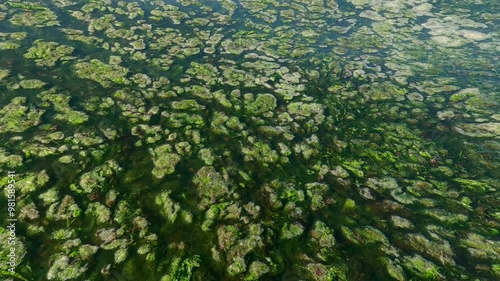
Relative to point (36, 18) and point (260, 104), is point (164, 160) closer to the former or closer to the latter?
point (260, 104)

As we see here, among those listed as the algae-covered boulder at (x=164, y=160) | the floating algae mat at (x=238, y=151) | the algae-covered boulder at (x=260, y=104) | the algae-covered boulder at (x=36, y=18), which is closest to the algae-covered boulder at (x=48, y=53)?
the floating algae mat at (x=238, y=151)

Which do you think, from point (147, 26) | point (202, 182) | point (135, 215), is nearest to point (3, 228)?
point (135, 215)

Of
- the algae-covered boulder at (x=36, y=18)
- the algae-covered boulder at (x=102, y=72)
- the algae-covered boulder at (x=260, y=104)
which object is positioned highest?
the algae-covered boulder at (x=36, y=18)

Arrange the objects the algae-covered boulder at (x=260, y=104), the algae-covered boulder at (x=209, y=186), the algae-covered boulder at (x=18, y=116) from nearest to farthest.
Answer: the algae-covered boulder at (x=209, y=186)
the algae-covered boulder at (x=18, y=116)
the algae-covered boulder at (x=260, y=104)

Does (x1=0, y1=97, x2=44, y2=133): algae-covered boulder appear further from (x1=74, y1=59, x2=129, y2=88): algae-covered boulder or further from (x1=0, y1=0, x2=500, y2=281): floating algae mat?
(x1=74, y1=59, x2=129, y2=88): algae-covered boulder

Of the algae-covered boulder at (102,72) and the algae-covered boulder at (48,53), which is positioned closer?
the algae-covered boulder at (102,72)

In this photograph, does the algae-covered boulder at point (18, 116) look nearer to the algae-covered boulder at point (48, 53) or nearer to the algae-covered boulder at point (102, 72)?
the algae-covered boulder at point (102, 72)

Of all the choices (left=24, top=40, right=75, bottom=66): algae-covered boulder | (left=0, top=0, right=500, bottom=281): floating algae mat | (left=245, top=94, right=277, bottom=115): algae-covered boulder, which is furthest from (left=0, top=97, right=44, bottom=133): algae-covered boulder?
(left=245, top=94, right=277, bottom=115): algae-covered boulder

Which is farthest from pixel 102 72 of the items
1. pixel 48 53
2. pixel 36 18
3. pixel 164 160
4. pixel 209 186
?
pixel 209 186

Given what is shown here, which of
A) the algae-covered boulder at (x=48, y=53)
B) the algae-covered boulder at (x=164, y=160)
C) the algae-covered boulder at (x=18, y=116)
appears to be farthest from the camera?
the algae-covered boulder at (x=48, y=53)

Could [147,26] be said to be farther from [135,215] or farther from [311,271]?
[311,271]
